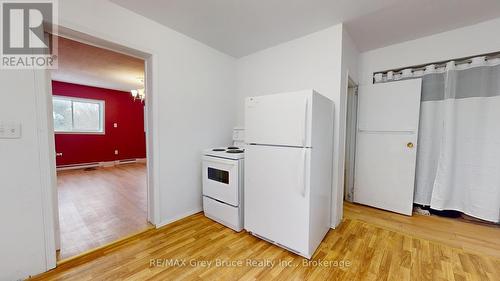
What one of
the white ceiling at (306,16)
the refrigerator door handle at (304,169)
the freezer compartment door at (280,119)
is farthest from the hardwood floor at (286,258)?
the white ceiling at (306,16)

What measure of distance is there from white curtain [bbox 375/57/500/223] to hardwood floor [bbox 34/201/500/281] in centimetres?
38

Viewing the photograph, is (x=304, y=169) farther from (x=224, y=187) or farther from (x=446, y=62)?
(x=446, y=62)

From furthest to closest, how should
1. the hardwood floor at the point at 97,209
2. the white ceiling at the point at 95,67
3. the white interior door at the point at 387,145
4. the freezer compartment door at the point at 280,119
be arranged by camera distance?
the white ceiling at the point at 95,67 < the white interior door at the point at 387,145 < the hardwood floor at the point at 97,209 < the freezer compartment door at the point at 280,119

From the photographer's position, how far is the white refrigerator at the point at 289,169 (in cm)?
159

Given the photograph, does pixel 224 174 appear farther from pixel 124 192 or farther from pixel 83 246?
pixel 124 192

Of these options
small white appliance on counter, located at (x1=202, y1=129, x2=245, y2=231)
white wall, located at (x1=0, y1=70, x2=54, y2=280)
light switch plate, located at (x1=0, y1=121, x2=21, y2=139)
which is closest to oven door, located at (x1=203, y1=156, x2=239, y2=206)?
small white appliance on counter, located at (x1=202, y1=129, x2=245, y2=231)

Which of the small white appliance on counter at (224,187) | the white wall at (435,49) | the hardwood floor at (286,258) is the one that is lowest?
the hardwood floor at (286,258)

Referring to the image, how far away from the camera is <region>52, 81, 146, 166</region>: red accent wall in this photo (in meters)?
4.89

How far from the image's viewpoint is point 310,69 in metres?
→ 2.30

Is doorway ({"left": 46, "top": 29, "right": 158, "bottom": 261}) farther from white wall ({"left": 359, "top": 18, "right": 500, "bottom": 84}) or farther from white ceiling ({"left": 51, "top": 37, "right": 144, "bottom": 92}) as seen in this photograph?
white wall ({"left": 359, "top": 18, "right": 500, "bottom": 84})

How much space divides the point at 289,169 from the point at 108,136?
6.20 meters

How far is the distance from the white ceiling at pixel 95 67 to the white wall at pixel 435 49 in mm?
3722

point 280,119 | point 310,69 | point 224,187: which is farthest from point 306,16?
point 224,187

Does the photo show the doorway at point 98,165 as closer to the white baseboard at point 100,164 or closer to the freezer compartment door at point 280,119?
the white baseboard at point 100,164
